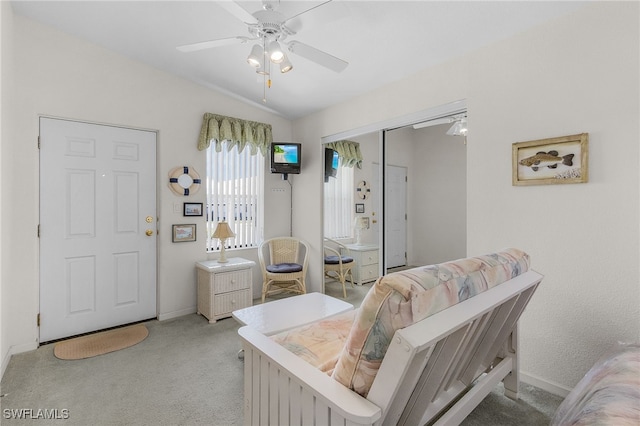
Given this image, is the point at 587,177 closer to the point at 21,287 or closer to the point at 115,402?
the point at 115,402

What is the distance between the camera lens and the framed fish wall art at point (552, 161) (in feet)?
6.12

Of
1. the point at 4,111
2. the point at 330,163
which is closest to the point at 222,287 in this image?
the point at 330,163

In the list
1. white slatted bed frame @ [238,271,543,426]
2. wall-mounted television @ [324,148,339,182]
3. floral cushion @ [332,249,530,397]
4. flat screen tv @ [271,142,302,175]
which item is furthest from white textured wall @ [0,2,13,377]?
wall-mounted television @ [324,148,339,182]

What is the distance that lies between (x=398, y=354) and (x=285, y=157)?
3431 mm

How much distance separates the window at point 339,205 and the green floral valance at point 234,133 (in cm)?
103

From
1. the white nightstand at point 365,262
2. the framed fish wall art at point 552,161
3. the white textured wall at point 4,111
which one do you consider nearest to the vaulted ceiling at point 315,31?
the white textured wall at point 4,111

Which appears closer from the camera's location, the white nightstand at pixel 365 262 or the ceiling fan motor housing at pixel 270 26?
the ceiling fan motor housing at pixel 270 26

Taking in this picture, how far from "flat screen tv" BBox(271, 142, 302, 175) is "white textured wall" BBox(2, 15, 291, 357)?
55cm

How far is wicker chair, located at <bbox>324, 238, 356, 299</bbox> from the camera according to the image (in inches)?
152

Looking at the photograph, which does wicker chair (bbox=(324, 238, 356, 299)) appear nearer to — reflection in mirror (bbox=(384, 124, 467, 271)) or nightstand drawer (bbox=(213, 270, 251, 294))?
reflection in mirror (bbox=(384, 124, 467, 271))

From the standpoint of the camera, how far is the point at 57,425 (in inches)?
67.7

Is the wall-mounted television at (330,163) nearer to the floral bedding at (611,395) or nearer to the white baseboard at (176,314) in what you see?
the white baseboard at (176,314)

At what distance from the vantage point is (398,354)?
32.5 inches

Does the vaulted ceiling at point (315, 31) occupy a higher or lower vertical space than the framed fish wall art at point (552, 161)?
higher
